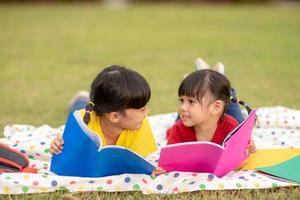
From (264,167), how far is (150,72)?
12.9ft

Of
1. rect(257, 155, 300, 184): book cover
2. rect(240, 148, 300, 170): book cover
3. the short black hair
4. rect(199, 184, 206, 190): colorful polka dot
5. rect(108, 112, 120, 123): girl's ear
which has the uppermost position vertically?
the short black hair

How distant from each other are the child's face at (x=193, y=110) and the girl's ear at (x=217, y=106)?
4cm

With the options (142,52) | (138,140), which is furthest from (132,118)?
(142,52)

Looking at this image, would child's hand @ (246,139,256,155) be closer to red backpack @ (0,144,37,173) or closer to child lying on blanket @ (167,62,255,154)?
child lying on blanket @ (167,62,255,154)

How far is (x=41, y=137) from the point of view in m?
3.65

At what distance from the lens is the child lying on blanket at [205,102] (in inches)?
121

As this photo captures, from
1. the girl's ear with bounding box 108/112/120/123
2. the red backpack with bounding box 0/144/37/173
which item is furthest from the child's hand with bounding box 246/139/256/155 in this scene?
the red backpack with bounding box 0/144/37/173

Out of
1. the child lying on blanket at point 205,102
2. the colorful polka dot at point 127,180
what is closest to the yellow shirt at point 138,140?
the child lying on blanket at point 205,102

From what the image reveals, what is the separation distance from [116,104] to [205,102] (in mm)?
527

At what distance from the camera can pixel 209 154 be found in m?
2.83

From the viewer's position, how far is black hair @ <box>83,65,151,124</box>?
2918 millimetres

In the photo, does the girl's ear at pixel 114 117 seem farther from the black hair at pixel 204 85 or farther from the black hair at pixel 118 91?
Result: the black hair at pixel 204 85

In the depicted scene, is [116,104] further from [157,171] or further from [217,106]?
[217,106]

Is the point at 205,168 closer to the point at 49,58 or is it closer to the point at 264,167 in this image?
the point at 264,167
